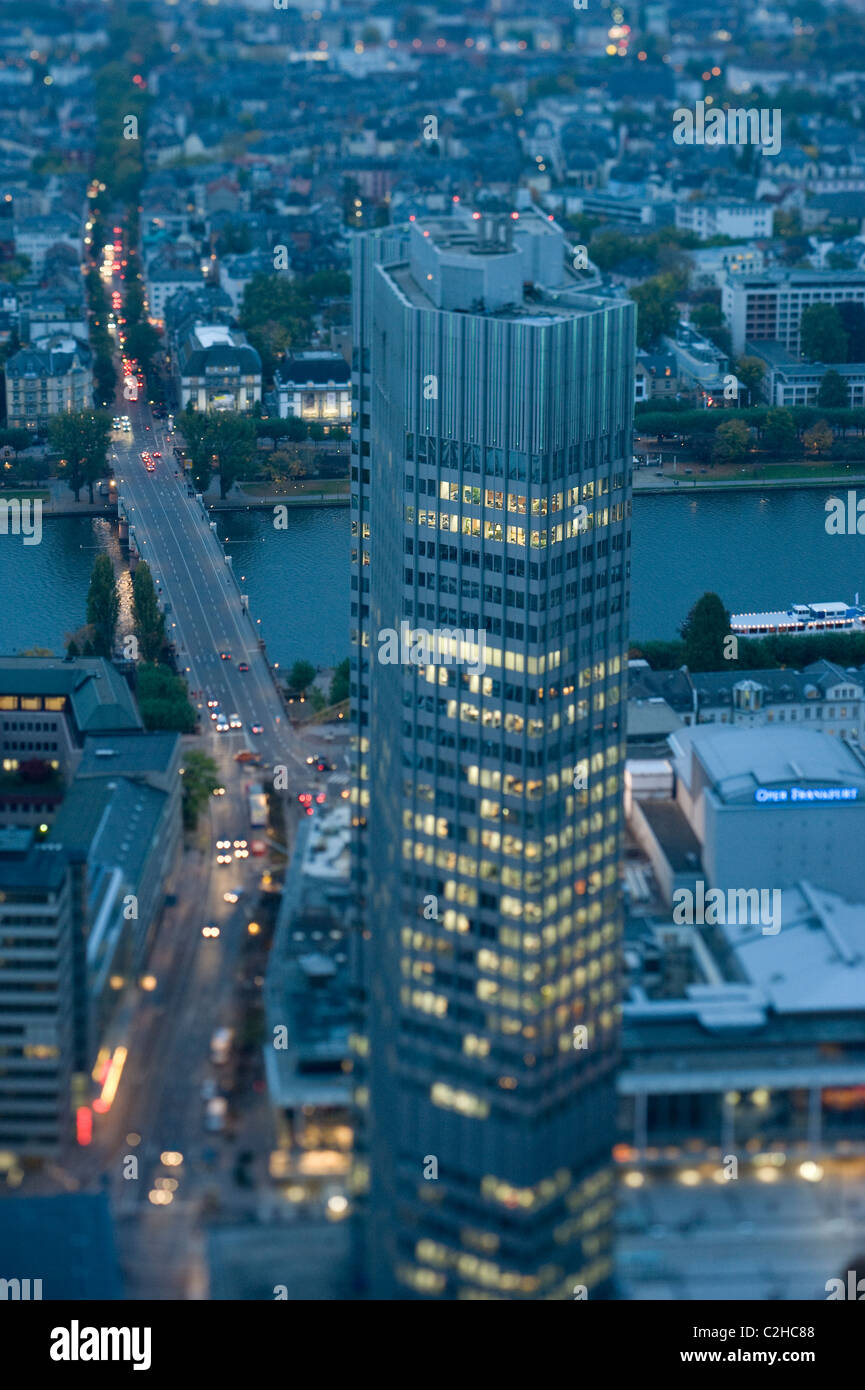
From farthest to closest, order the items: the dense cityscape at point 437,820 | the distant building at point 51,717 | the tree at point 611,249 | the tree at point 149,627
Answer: the tree at point 611,249 < the tree at point 149,627 < the distant building at point 51,717 < the dense cityscape at point 437,820

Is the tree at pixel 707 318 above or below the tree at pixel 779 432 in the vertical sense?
above

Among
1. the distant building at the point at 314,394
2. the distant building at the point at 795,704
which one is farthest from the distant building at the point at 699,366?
the distant building at the point at 795,704

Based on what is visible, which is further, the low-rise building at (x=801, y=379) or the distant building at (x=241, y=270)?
the distant building at (x=241, y=270)

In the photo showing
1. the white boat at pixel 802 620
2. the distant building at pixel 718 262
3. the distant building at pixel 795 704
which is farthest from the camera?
the distant building at pixel 718 262

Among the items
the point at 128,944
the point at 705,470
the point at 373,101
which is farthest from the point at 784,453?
the point at 373,101

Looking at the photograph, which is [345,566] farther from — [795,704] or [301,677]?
[795,704]

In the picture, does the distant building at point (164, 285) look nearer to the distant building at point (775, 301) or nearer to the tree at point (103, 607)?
the distant building at point (775, 301)
